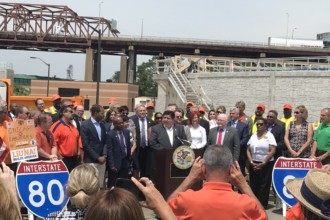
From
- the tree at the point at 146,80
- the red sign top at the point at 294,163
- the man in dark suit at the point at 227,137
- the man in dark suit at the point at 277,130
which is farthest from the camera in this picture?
the tree at the point at 146,80

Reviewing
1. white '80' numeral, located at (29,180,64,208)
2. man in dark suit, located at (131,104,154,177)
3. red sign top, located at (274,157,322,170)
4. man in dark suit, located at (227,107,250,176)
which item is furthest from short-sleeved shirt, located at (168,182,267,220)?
man in dark suit, located at (131,104,154,177)

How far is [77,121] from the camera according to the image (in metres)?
11.1

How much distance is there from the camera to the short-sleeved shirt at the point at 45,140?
863 cm

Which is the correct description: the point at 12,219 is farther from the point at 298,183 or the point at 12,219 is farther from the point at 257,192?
the point at 257,192

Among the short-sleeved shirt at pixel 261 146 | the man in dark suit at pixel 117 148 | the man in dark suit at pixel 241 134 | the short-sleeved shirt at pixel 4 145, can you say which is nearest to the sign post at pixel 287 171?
the short-sleeved shirt at pixel 261 146

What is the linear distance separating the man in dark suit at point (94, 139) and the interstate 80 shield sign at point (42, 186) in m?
2.44

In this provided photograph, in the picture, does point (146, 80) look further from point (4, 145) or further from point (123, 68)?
point (4, 145)

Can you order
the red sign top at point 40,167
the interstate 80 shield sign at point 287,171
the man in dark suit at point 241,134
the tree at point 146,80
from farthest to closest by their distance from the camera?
the tree at point 146,80, the man in dark suit at point 241,134, the interstate 80 shield sign at point 287,171, the red sign top at point 40,167

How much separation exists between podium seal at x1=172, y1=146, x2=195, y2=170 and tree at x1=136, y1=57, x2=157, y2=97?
371ft

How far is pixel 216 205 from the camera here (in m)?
3.66

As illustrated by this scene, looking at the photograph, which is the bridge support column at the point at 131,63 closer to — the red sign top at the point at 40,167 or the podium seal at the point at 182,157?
the podium seal at the point at 182,157

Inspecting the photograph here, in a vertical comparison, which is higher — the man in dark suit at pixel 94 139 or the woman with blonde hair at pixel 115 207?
the woman with blonde hair at pixel 115 207

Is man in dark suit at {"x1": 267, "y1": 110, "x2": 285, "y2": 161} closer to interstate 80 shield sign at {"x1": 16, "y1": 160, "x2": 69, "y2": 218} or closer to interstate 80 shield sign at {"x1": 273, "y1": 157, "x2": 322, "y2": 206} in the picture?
interstate 80 shield sign at {"x1": 273, "y1": 157, "x2": 322, "y2": 206}

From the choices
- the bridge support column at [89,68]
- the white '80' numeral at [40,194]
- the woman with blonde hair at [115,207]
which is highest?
the bridge support column at [89,68]
